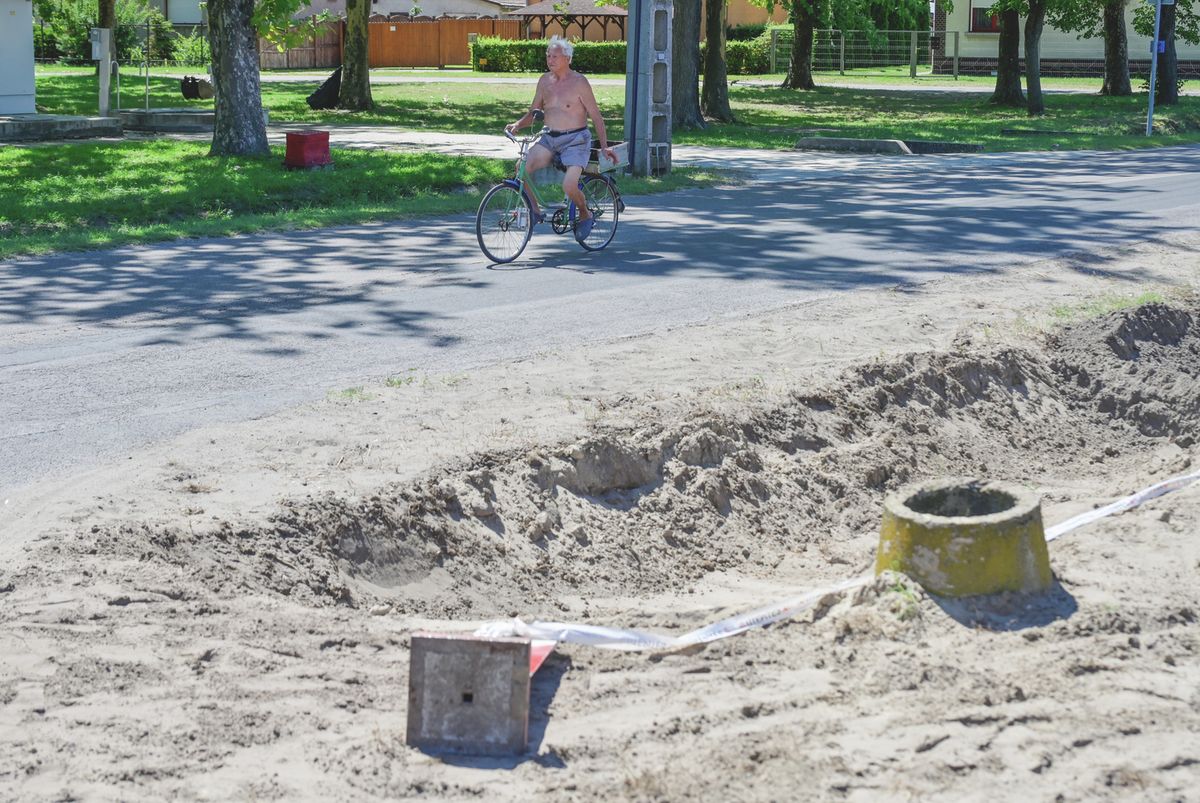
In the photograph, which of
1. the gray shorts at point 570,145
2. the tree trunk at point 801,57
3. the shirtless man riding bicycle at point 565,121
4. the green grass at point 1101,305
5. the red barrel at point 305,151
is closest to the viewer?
the green grass at point 1101,305

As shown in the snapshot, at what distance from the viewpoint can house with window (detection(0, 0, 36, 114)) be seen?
2783 centimetres

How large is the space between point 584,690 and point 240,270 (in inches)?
324

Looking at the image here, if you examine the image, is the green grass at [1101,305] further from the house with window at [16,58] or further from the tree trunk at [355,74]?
the tree trunk at [355,74]

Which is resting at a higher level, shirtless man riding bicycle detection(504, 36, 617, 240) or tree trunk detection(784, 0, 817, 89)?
tree trunk detection(784, 0, 817, 89)

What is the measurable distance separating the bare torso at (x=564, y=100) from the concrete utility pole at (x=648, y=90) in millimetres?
7192

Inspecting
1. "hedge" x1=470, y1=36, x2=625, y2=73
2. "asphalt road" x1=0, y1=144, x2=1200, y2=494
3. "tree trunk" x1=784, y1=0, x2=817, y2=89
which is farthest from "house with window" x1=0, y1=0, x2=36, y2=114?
"hedge" x1=470, y1=36, x2=625, y2=73

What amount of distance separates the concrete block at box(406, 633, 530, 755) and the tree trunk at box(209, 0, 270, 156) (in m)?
18.0

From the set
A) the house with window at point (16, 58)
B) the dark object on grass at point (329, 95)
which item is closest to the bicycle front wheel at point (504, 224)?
the house with window at point (16, 58)

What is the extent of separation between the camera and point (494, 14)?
249 feet

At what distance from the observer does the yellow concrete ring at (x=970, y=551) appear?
552 centimetres

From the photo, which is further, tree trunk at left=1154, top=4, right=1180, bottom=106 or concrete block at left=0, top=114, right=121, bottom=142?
tree trunk at left=1154, top=4, right=1180, bottom=106

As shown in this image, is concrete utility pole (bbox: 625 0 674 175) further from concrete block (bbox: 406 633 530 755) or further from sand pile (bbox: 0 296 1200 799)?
concrete block (bbox: 406 633 530 755)

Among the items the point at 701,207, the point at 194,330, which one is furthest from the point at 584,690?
the point at 701,207

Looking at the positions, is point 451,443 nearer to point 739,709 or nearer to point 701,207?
point 739,709
